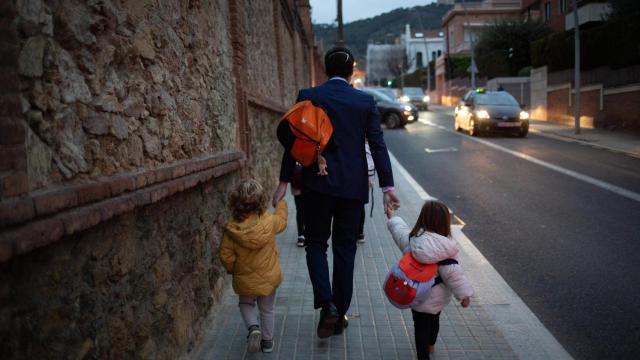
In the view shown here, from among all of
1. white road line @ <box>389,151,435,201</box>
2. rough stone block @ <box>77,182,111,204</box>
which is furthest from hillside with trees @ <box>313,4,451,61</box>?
rough stone block @ <box>77,182,111,204</box>

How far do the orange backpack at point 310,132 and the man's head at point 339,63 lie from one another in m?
0.41

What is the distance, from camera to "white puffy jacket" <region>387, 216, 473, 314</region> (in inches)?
139

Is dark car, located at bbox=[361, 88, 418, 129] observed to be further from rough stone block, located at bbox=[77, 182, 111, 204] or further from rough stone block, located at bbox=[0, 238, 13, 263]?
rough stone block, located at bbox=[0, 238, 13, 263]

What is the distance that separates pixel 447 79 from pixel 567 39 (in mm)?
33754

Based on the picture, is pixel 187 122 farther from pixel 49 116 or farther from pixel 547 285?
pixel 547 285

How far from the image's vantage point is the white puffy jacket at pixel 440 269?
3.53 meters

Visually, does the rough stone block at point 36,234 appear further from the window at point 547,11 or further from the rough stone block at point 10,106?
the window at point 547,11

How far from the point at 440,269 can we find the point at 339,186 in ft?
2.89

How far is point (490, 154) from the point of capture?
1628 cm

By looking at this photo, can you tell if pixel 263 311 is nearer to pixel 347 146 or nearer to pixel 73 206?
pixel 347 146

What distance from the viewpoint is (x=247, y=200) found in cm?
373

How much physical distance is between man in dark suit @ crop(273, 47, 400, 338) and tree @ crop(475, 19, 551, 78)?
1583 inches

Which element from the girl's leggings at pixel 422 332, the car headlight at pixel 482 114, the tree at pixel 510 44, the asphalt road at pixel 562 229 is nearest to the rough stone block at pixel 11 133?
the girl's leggings at pixel 422 332

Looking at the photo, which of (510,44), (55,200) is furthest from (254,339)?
(510,44)
